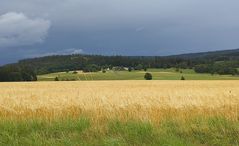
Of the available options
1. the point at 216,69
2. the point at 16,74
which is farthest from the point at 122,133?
the point at 216,69

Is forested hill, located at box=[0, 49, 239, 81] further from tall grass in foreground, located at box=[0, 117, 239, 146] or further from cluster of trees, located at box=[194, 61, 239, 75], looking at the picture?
tall grass in foreground, located at box=[0, 117, 239, 146]

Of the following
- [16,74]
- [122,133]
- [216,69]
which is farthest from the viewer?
[216,69]

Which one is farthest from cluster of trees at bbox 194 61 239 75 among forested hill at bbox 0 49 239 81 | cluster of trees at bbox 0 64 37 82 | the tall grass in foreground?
the tall grass in foreground

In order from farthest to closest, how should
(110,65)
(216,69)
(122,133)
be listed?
(110,65)
(216,69)
(122,133)

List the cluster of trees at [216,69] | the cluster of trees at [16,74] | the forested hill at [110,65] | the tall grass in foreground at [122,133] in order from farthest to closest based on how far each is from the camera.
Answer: the cluster of trees at [216,69], the forested hill at [110,65], the cluster of trees at [16,74], the tall grass in foreground at [122,133]

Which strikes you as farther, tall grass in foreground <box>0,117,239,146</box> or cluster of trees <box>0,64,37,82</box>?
cluster of trees <box>0,64,37,82</box>

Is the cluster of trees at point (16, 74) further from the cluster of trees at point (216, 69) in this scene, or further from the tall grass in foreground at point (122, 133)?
the tall grass in foreground at point (122, 133)

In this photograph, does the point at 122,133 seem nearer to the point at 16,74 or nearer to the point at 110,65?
the point at 16,74

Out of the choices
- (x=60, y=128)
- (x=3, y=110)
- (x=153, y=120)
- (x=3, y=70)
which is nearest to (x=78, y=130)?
(x=60, y=128)

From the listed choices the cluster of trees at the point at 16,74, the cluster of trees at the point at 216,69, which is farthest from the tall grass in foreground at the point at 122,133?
the cluster of trees at the point at 216,69

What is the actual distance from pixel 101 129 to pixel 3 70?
8622 cm

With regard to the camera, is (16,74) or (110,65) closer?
(16,74)

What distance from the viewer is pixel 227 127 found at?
9.27m

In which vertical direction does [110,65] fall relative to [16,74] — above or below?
above
